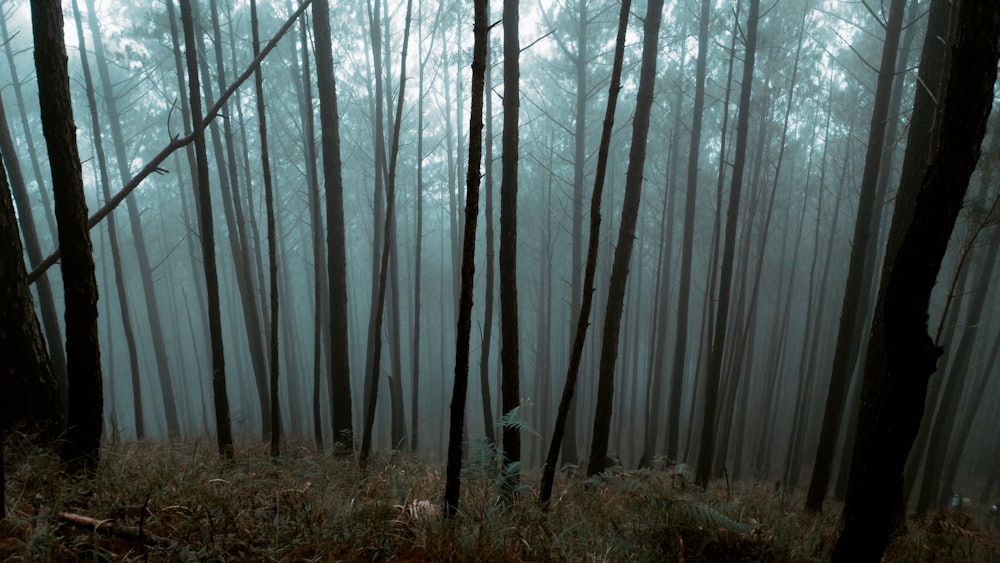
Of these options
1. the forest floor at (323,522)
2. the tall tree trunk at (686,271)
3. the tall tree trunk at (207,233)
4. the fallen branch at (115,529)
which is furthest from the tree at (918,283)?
the tall tree trunk at (686,271)

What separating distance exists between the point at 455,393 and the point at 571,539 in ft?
3.73

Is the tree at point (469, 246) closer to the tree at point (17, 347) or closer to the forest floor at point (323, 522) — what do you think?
the forest floor at point (323, 522)

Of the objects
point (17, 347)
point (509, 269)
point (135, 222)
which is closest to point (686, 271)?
point (509, 269)

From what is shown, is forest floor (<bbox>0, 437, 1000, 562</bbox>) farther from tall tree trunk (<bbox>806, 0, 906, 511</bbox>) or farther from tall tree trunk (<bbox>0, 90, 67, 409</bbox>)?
tall tree trunk (<bbox>0, 90, 67, 409</bbox>)

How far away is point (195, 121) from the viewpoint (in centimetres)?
467

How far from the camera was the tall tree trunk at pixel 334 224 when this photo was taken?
646cm

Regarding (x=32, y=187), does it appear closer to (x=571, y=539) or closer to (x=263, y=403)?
Answer: (x=263, y=403)

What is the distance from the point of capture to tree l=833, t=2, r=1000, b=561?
7.72 ft

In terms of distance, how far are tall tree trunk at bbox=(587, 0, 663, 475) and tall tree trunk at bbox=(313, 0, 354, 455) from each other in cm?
330

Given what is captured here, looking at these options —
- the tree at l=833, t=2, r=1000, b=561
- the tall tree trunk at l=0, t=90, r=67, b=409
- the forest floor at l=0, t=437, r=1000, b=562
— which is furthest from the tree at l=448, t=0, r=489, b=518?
the tall tree trunk at l=0, t=90, r=67, b=409

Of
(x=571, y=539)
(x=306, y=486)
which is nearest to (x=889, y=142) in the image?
(x=571, y=539)

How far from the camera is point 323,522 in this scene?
2568 millimetres

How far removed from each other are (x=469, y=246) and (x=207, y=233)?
149 inches

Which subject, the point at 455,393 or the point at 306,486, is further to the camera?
the point at 306,486
